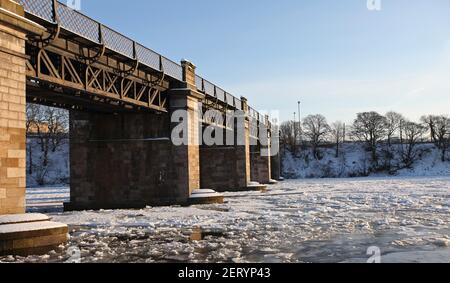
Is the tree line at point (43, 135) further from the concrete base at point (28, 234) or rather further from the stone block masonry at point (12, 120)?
the concrete base at point (28, 234)

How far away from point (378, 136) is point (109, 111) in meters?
77.6

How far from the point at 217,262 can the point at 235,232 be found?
4.70 m

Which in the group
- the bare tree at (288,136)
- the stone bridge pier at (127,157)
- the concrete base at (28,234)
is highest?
the bare tree at (288,136)

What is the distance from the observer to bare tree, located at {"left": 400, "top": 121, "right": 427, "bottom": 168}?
Answer: 83875 mm

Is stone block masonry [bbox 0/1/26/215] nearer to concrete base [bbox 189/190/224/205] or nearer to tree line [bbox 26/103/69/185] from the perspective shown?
concrete base [bbox 189/190/224/205]

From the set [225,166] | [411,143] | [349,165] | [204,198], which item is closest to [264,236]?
[204,198]

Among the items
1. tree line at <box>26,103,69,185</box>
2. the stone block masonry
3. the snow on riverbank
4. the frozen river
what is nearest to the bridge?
the stone block masonry

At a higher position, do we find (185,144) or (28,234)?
(185,144)

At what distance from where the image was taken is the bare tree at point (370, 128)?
304 feet

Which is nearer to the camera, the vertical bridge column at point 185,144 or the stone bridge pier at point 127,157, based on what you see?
the vertical bridge column at point 185,144

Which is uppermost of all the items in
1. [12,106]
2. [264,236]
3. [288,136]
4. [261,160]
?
[288,136]

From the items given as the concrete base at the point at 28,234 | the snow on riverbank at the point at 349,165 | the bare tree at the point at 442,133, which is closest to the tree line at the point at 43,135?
the snow on riverbank at the point at 349,165

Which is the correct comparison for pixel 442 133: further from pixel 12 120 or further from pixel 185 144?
pixel 12 120

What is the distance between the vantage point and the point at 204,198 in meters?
25.0
